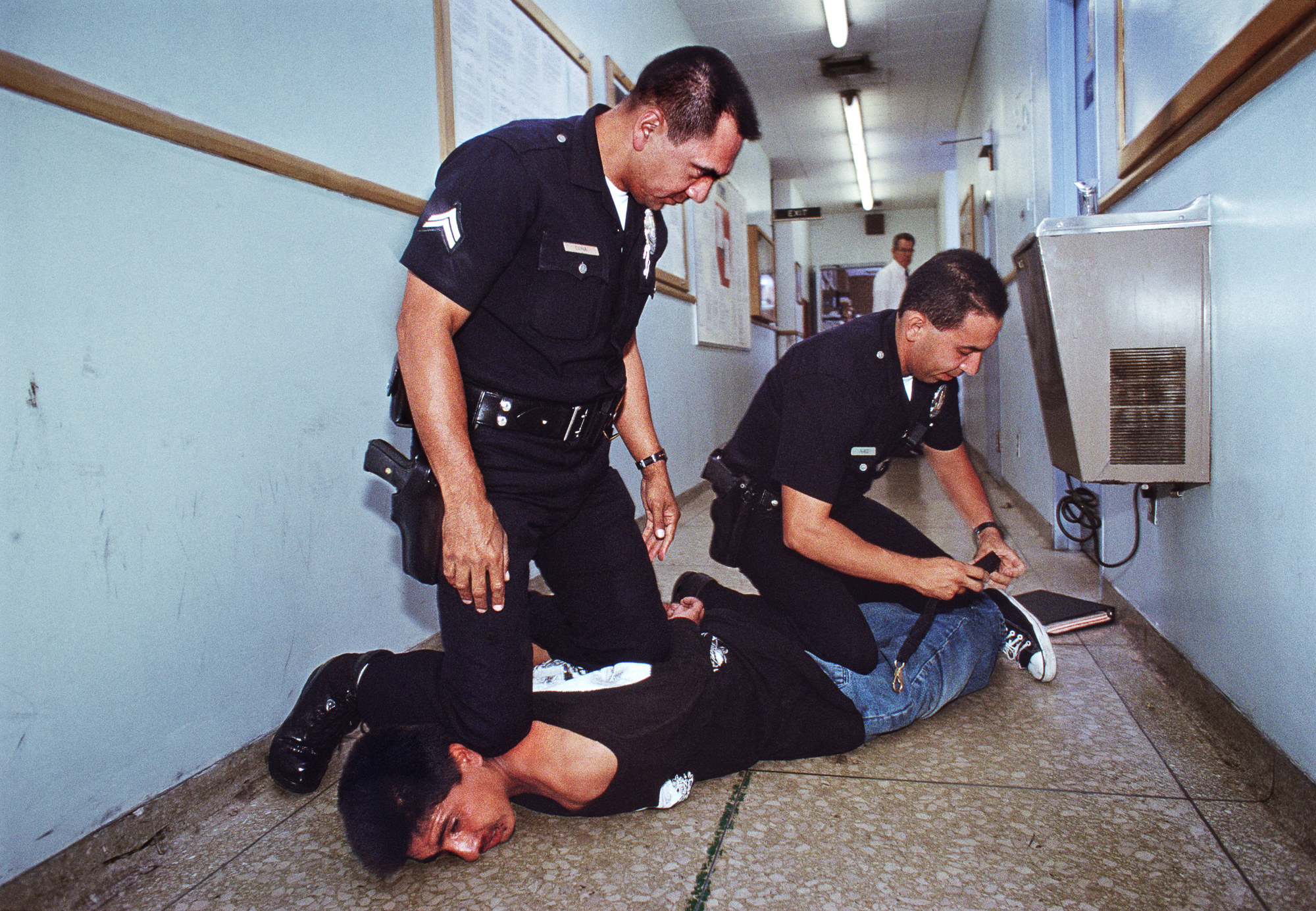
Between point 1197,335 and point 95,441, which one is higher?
point 1197,335

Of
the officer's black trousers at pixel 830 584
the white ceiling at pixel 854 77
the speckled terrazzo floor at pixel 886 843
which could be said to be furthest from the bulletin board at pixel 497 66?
the white ceiling at pixel 854 77

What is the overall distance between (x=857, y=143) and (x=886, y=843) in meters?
7.69

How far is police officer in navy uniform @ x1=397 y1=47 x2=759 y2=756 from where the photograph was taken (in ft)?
3.56

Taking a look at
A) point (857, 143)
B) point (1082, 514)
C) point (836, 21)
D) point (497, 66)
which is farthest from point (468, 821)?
point (857, 143)

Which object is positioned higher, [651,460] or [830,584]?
[651,460]

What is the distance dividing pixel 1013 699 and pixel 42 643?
5.84 feet

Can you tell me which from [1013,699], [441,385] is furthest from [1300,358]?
[441,385]

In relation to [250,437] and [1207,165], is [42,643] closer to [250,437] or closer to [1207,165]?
[250,437]

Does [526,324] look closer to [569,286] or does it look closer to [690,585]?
[569,286]

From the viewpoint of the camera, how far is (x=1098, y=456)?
Answer: 167 centimetres

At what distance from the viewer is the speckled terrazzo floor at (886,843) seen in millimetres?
1124

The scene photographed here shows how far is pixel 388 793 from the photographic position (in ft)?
3.62

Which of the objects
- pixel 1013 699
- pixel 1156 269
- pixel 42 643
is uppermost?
pixel 1156 269

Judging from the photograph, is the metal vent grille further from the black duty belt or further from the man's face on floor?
the man's face on floor
